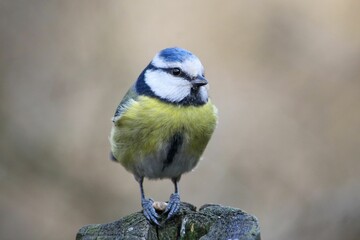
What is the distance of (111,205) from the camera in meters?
5.00

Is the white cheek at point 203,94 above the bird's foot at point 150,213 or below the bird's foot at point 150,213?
above

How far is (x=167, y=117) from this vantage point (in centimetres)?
285

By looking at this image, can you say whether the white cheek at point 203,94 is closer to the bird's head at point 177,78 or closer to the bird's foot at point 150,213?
the bird's head at point 177,78

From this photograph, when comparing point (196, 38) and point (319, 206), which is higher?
point (196, 38)

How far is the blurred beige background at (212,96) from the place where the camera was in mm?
4914

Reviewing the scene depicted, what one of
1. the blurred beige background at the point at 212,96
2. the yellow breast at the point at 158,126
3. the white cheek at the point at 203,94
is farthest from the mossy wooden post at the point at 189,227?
the blurred beige background at the point at 212,96

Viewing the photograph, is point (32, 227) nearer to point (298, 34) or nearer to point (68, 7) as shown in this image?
point (68, 7)

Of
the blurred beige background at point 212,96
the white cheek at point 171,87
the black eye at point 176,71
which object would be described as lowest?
the white cheek at point 171,87

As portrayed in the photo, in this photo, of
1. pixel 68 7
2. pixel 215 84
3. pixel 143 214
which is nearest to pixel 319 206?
pixel 215 84

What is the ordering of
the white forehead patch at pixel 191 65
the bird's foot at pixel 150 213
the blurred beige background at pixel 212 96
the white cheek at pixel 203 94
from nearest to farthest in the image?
the bird's foot at pixel 150 213 → the white forehead patch at pixel 191 65 → the white cheek at pixel 203 94 → the blurred beige background at pixel 212 96

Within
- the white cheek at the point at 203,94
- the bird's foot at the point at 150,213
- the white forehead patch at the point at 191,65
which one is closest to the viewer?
the bird's foot at the point at 150,213

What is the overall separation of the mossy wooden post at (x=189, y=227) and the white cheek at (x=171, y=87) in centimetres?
78

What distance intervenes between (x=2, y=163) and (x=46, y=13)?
122 centimetres

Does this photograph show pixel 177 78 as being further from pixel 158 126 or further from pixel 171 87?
pixel 158 126
